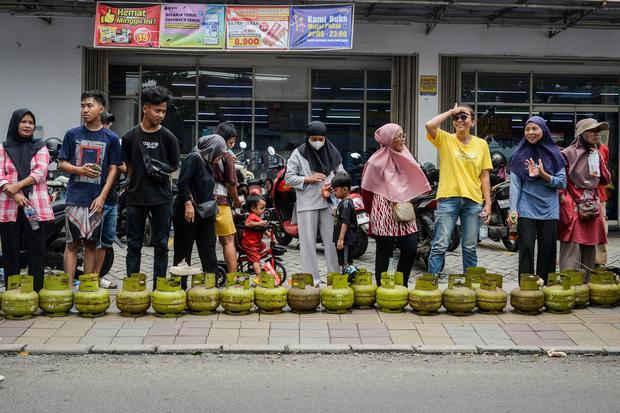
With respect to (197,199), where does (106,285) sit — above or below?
below

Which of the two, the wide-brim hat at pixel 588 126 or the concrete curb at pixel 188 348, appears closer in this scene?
the concrete curb at pixel 188 348

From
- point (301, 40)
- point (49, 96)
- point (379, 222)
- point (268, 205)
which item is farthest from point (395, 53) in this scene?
point (379, 222)

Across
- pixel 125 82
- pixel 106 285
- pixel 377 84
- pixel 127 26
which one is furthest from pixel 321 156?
pixel 125 82

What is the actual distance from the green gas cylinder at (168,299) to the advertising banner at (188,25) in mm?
6517

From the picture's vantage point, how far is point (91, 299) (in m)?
6.95

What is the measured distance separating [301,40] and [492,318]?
268 inches

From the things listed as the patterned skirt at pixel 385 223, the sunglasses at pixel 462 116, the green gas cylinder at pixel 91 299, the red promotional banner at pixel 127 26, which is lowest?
the green gas cylinder at pixel 91 299

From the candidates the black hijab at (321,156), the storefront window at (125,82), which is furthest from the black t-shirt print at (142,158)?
the storefront window at (125,82)

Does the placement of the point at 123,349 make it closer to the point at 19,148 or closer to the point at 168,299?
the point at 168,299

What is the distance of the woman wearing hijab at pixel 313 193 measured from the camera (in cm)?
823

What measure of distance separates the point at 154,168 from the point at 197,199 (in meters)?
0.53

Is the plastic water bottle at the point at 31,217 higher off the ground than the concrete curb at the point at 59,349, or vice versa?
the plastic water bottle at the point at 31,217

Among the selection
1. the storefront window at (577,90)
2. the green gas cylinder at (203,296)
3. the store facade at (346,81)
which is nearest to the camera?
the green gas cylinder at (203,296)

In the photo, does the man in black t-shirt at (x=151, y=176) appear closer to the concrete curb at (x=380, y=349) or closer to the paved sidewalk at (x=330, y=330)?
the paved sidewalk at (x=330, y=330)
